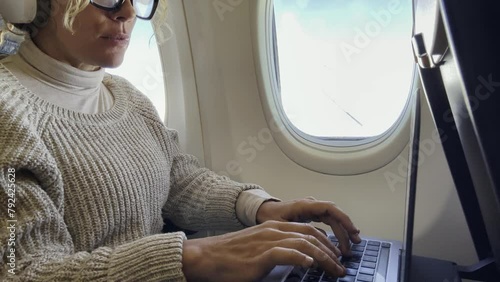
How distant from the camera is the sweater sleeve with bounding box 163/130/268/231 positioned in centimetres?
101

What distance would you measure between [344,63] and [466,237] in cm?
63

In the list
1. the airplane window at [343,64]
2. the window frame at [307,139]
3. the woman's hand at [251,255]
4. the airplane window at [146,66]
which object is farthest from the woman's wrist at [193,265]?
the airplane window at [146,66]

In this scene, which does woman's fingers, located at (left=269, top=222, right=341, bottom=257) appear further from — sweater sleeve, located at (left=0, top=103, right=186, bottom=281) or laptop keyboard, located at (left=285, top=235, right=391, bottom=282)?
sweater sleeve, located at (left=0, top=103, right=186, bottom=281)

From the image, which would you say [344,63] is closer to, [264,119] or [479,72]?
[264,119]

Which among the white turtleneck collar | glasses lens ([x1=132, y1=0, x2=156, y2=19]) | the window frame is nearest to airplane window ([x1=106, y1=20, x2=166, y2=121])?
the window frame

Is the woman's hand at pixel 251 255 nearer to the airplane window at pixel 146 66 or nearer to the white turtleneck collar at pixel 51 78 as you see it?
the white turtleneck collar at pixel 51 78

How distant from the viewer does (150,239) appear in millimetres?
651

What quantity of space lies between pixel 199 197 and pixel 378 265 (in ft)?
1.53

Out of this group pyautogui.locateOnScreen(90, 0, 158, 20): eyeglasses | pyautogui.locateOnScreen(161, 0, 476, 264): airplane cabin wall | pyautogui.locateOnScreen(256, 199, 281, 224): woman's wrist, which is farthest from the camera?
pyautogui.locateOnScreen(161, 0, 476, 264): airplane cabin wall

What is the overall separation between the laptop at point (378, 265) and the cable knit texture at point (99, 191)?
0.20 meters

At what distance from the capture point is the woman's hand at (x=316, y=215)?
86 centimetres

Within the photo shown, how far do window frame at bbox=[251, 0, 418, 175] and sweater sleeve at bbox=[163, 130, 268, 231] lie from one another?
31 cm

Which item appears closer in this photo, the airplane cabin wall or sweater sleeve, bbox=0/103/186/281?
sweater sleeve, bbox=0/103/186/281

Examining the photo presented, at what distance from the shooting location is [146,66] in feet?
5.19
